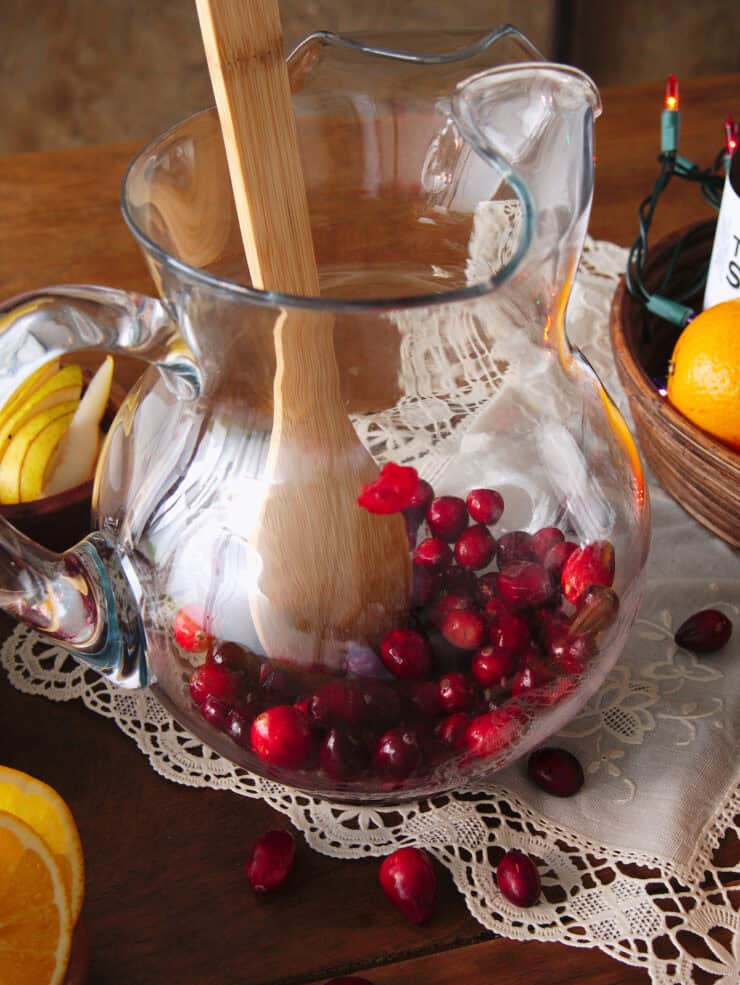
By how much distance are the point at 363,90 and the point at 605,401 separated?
19 centimetres

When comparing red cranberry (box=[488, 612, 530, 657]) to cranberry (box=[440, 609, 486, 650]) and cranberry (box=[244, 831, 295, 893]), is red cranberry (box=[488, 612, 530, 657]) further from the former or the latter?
cranberry (box=[244, 831, 295, 893])

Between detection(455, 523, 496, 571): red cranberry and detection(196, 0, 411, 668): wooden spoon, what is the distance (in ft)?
0.12

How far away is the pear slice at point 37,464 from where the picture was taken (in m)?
0.58

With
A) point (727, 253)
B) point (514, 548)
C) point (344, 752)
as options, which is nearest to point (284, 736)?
point (344, 752)

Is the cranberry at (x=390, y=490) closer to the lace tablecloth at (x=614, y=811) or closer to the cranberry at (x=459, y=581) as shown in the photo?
the cranberry at (x=459, y=581)

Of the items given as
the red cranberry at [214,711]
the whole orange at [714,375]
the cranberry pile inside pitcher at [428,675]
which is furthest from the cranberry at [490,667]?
the whole orange at [714,375]

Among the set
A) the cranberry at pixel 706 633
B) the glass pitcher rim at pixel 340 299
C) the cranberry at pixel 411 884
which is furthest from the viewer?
the cranberry at pixel 706 633

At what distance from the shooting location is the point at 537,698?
432 mm

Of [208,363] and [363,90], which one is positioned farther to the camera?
[363,90]

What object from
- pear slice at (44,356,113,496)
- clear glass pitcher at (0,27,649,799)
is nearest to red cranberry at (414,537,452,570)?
clear glass pitcher at (0,27,649,799)

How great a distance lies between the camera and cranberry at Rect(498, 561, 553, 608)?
44cm

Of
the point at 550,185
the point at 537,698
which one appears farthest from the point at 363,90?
the point at 537,698

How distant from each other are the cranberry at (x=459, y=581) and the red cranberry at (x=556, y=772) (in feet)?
0.30

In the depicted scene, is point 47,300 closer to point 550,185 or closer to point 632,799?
point 550,185
